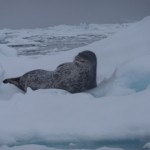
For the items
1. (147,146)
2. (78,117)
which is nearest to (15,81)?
(78,117)

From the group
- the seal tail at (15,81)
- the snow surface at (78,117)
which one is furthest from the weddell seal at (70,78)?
the snow surface at (78,117)

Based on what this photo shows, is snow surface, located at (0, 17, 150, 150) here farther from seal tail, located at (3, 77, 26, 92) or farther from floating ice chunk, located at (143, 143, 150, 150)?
seal tail, located at (3, 77, 26, 92)

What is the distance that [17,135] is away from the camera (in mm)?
3105

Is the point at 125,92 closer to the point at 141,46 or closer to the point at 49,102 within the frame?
the point at 49,102

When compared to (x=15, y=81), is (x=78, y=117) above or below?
below

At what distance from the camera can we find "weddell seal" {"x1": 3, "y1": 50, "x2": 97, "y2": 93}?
4719mm

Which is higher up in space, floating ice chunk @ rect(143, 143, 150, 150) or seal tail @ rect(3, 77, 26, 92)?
seal tail @ rect(3, 77, 26, 92)

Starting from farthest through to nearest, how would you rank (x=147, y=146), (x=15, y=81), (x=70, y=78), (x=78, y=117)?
(x=15, y=81)
(x=70, y=78)
(x=78, y=117)
(x=147, y=146)

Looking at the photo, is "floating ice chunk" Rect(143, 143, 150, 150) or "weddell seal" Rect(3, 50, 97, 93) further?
"weddell seal" Rect(3, 50, 97, 93)

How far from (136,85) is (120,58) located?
61.0 inches

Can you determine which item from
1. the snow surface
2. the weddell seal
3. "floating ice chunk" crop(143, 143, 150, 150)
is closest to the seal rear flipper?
the weddell seal

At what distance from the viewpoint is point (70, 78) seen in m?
4.79

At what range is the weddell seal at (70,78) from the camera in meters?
4.72

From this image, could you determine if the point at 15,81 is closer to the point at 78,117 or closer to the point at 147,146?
the point at 78,117
